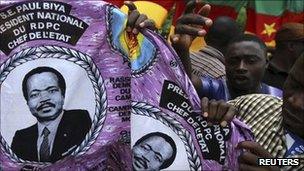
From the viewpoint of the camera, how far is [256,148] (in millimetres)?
2416

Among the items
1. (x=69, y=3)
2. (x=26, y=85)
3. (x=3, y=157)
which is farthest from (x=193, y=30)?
(x=3, y=157)

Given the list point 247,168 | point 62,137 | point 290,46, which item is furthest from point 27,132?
point 290,46

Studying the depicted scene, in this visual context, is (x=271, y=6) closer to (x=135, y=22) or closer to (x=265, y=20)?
(x=265, y=20)

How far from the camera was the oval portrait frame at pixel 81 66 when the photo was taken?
2545 millimetres

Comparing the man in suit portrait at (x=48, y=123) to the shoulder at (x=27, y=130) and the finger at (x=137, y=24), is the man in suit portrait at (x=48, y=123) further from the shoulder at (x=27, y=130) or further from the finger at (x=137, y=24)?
the finger at (x=137, y=24)

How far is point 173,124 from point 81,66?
383 mm

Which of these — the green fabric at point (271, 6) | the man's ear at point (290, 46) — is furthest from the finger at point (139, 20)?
the green fabric at point (271, 6)

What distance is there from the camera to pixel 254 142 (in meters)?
2.48

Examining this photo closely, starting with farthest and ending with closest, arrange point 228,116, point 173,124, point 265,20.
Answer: point 265,20 → point 173,124 → point 228,116

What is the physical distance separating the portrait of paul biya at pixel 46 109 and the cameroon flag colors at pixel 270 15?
4.29 metres

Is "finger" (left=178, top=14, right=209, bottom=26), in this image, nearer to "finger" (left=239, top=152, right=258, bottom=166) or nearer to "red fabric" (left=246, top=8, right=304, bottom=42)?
→ "finger" (left=239, top=152, right=258, bottom=166)

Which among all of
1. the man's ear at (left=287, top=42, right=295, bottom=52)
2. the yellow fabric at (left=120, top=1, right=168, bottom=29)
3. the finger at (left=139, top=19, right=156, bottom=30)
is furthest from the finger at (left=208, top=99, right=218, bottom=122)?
the yellow fabric at (left=120, top=1, right=168, bottom=29)

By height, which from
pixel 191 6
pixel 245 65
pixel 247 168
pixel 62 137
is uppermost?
pixel 191 6

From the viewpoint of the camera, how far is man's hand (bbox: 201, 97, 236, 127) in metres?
2.52
